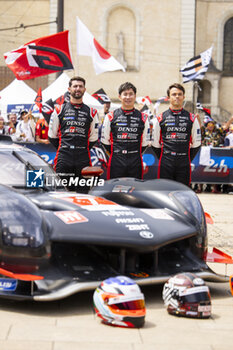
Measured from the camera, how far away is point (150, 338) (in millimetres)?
4199

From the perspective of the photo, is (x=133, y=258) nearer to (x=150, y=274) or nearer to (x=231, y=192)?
(x=150, y=274)

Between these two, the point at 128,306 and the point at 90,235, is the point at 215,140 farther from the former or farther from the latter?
the point at 128,306

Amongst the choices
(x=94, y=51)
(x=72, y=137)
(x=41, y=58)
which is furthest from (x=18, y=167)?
(x=94, y=51)

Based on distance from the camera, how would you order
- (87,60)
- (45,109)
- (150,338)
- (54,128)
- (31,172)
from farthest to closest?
1. (87,60)
2. (45,109)
3. (54,128)
4. (31,172)
5. (150,338)

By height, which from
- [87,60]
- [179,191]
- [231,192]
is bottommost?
[231,192]

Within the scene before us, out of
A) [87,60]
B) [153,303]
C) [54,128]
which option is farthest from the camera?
[87,60]

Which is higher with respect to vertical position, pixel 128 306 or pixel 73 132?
pixel 73 132

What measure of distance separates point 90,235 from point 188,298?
2.53 feet

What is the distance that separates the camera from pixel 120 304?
4457 mm

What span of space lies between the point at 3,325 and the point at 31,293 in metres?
0.42

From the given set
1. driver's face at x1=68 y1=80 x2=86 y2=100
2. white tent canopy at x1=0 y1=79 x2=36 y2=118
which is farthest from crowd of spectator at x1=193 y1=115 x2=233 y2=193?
driver's face at x1=68 y1=80 x2=86 y2=100

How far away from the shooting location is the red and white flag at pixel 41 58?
1436 centimetres

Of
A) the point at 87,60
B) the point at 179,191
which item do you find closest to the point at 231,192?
the point at 179,191

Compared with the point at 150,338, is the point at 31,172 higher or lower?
higher
